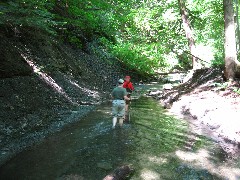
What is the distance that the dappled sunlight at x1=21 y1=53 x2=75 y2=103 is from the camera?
14.6m

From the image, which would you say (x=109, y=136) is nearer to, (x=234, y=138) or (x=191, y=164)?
(x=191, y=164)

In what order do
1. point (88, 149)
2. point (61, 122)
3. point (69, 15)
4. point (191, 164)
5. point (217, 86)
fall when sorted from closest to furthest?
point (191, 164) < point (88, 149) < point (61, 122) < point (217, 86) < point (69, 15)

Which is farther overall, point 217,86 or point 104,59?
point 104,59

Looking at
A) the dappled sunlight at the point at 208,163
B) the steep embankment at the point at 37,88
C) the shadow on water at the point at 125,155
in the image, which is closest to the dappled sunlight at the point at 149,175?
the shadow on water at the point at 125,155

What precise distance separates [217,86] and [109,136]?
23.7ft

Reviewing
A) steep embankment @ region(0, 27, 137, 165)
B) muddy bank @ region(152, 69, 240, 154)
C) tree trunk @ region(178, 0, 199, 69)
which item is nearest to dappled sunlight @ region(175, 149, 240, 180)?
muddy bank @ region(152, 69, 240, 154)

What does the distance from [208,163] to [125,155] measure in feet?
7.54

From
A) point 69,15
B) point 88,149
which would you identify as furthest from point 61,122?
point 69,15

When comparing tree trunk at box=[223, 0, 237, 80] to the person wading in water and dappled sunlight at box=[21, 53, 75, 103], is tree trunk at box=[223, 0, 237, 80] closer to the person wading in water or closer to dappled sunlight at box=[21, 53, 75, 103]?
the person wading in water

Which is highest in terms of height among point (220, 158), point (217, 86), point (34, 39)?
point (34, 39)

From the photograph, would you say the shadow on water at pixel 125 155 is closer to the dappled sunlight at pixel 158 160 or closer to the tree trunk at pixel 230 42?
the dappled sunlight at pixel 158 160

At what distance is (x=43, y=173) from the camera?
22.8 feet

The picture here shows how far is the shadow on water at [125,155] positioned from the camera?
697cm

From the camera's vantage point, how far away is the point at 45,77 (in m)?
14.9
